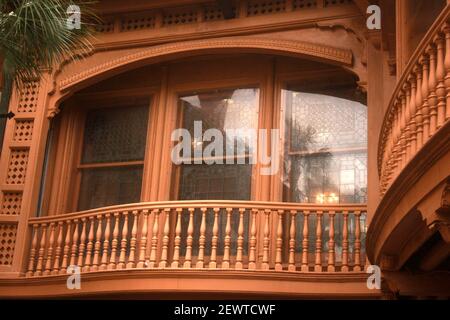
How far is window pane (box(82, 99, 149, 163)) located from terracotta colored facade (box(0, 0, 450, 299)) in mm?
21

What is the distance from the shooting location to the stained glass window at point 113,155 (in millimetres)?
11055

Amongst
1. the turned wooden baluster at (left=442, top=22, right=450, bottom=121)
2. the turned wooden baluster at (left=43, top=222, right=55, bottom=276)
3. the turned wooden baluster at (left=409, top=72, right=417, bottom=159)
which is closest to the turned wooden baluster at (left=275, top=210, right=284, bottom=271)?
the turned wooden baluster at (left=43, top=222, right=55, bottom=276)

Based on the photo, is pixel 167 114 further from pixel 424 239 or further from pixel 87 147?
pixel 424 239

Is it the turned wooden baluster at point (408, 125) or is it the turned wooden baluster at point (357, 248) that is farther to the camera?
the turned wooden baluster at point (357, 248)

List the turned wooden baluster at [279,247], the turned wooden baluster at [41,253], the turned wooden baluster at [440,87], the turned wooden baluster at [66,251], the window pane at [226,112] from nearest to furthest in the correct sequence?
the turned wooden baluster at [440,87]
the turned wooden baluster at [279,247]
the turned wooden baluster at [66,251]
the turned wooden baluster at [41,253]
the window pane at [226,112]

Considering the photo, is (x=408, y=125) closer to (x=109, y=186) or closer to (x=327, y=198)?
(x=327, y=198)

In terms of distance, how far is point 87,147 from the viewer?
37.7 feet

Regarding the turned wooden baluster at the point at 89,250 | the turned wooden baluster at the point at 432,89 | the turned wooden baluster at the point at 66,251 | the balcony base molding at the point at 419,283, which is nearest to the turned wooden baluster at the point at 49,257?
the turned wooden baluster at the point at 66,251

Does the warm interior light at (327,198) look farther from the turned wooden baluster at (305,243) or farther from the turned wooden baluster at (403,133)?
the turned wooden baluster at (403,133)

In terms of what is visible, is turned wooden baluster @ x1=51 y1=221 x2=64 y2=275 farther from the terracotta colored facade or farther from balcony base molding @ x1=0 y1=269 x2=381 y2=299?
balcony base molding @ x1=0 y1=269 x2=381 y2=299

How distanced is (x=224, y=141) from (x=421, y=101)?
5.53 metres

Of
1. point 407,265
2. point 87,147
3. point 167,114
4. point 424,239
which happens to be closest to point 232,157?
point 167,114

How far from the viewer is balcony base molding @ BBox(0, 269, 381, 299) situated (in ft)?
28.2

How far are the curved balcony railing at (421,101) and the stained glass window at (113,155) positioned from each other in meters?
5.24
